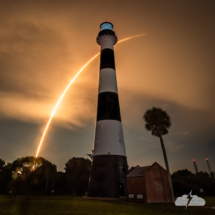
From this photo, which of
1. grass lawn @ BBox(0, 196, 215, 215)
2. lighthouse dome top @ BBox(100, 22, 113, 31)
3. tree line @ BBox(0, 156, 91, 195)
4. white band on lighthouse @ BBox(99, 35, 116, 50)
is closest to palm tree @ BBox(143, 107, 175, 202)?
grass lawn @ BBox(0, 196, 215, 215)

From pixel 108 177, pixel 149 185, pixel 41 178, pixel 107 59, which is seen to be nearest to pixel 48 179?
pixel 41 178

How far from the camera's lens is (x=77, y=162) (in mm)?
56625

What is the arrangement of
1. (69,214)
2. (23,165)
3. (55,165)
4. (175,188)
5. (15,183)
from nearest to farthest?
(69,214) → (175,188) → (15,183) → (23,165) → (55,165)

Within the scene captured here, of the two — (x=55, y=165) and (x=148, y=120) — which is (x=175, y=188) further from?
(x=55, y=165)

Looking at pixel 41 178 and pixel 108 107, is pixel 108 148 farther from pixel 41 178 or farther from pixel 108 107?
pixel 41 178

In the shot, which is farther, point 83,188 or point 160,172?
point 83,188

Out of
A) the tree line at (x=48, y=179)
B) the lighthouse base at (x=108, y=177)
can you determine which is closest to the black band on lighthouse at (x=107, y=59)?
the lighthouse base at (x=108, y=177)

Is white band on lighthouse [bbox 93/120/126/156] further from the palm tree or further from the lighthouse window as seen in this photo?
the lighthouse window

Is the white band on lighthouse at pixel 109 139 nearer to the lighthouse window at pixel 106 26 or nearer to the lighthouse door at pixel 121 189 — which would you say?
the lighthouse door at pixel 121 189

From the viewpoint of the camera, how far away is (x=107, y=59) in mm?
29750

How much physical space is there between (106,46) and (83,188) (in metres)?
39.4

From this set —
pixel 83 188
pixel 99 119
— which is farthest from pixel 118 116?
pixel 83 188

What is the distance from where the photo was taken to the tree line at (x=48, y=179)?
45616mm

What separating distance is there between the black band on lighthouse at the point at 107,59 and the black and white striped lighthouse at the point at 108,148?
46cm
